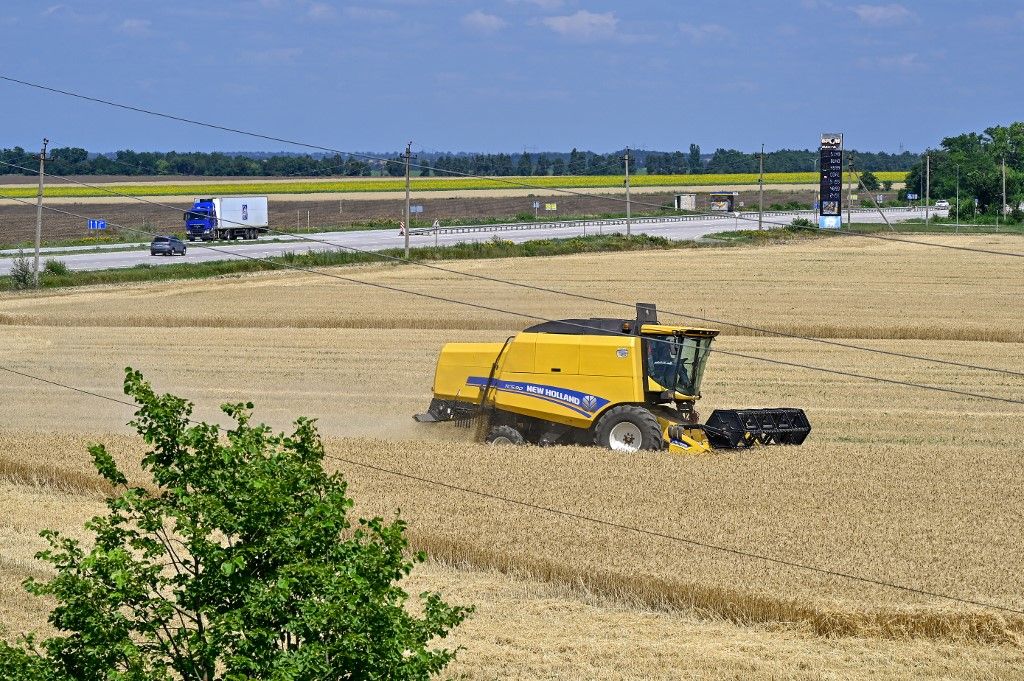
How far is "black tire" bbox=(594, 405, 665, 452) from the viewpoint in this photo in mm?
23734

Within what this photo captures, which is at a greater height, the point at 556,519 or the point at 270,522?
the point at 270,522

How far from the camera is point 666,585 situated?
16297 mm

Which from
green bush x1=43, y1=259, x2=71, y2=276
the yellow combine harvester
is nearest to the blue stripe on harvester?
the yellow combine harvester

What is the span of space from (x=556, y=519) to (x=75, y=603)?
11450 millimetres

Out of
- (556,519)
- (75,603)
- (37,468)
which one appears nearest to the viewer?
(75,603)

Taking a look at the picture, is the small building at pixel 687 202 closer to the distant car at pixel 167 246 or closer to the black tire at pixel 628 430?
the distant car at pixel 167 246

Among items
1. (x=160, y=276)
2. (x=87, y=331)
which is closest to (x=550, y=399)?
(x=87, y=331)

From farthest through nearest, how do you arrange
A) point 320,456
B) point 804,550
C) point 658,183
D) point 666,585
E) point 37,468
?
point 658,183 < point 37,468 < point 804,550 < point 666,585 < point 320,456

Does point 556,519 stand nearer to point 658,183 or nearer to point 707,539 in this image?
point 707,539

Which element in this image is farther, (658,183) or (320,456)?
(658,183)

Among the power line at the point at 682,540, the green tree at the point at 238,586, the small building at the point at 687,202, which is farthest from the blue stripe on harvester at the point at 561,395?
the small building at the point at 687,202

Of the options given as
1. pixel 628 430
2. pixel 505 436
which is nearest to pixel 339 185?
pixel 505 436

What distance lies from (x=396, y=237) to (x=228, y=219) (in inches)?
443

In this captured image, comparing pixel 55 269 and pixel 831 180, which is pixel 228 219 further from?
pixel 831 180
